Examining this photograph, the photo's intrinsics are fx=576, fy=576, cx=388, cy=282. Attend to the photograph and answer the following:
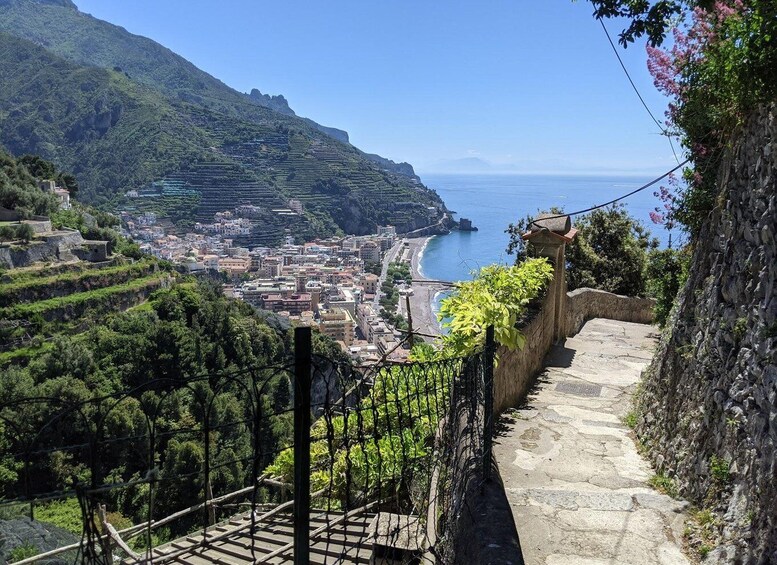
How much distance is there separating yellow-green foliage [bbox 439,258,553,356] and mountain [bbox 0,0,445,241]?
123 m

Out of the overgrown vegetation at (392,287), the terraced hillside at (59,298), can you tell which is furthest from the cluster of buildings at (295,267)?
the terraced hillside at (59,298)

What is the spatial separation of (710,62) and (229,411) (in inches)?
1416

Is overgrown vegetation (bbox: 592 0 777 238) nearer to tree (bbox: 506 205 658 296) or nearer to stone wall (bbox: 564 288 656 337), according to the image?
stone wall (bbox: 564 288 656 337)

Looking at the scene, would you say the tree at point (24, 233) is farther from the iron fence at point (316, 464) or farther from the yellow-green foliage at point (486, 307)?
the yellow-green foliage at point (486, 307)

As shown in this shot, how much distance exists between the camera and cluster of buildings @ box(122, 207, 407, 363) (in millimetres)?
72250

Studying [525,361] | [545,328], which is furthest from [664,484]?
[545,328]

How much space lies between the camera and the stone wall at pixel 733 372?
2670mm

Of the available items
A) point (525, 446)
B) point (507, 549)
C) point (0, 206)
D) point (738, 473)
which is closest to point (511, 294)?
point (525, 446)

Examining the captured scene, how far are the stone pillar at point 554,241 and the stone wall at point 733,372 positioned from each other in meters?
→ 2.90

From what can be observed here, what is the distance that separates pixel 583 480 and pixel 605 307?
9036 millimetres

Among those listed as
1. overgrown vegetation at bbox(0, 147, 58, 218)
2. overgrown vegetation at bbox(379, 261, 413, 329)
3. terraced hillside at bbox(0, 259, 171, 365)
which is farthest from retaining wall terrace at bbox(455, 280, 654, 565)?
overgrown vegetation at bbox(379, 261, 413, 329)

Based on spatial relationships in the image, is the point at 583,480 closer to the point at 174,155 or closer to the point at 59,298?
the point at 59,298

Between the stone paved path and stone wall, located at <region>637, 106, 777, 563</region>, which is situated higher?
stone wall, located at <region>637, 106, 777, 563</region>

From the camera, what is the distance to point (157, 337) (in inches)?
1889
